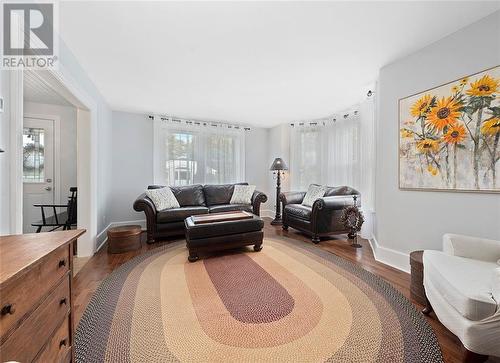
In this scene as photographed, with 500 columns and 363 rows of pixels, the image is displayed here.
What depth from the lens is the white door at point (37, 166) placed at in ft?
11.9

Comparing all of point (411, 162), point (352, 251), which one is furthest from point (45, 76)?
point (352, 251)

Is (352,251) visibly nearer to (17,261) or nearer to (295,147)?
(295,147)

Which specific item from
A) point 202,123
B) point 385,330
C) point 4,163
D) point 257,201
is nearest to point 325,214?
point 257,201

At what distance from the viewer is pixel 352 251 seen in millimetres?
3096

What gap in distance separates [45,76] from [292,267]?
121 inches

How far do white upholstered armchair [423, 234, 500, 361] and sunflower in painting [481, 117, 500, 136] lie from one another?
2.99 feet

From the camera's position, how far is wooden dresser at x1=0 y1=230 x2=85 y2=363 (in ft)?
2.18

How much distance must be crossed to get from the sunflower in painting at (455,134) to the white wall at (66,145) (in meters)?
5.41

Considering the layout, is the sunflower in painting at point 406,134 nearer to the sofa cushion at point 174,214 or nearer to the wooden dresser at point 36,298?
the wooden dresser at point 36,298

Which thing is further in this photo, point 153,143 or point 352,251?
point 153,143

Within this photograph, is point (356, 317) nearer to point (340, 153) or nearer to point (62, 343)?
point (62, 343)

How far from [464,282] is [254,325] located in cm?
138

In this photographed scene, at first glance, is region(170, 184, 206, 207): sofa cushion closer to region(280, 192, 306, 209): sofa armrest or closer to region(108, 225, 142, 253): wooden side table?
region(108, 225, 142, 253): wooden side table

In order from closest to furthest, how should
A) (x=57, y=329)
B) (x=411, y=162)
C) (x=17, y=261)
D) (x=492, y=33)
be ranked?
1. (x=17, y=261)
2. (x=57, y=329)
3. (x=492, y=33)
4. (x=411, y=162)
